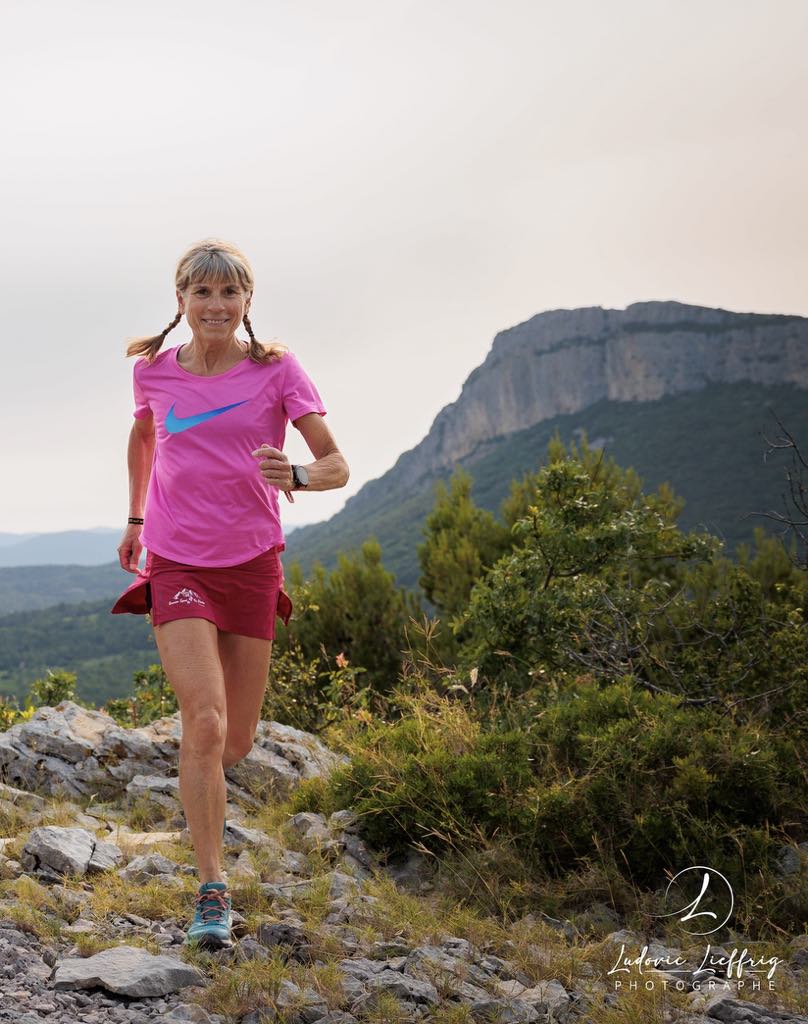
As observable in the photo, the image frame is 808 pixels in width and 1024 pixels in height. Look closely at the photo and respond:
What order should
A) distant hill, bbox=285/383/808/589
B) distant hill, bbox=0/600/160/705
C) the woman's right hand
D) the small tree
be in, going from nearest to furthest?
the woman's right hand
the small tree
distant hill, bbox=0/600/160/705
distant hill, bbox=285/383/808/589

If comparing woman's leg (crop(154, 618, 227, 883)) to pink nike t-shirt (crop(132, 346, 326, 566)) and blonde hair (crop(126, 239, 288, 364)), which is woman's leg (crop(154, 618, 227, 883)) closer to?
pink nike t-shirt (crop(132, 346, 326, 566))

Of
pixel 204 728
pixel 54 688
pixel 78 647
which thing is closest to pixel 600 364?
pixel 78 647

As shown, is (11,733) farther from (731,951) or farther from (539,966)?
(731,951)

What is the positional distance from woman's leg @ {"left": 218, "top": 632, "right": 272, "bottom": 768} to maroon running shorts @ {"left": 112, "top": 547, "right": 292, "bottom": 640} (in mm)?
49

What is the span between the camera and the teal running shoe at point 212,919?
3.05 m

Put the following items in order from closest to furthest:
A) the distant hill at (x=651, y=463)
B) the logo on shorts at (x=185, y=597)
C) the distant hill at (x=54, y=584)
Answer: the logo on shorts at (x=185, y=597) < the distant hill at (x=651, y=463) < the distant hill at (x=54, y=584)

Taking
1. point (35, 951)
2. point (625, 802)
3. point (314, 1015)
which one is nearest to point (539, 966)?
point (314, 1015)

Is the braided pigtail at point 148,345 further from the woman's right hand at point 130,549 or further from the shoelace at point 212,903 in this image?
the shoelace at point 212,903

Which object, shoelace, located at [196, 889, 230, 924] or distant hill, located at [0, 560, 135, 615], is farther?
distant hill, located at [0, 560, 135, 615]

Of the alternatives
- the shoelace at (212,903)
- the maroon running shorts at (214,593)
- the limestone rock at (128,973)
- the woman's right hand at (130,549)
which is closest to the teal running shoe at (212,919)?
the shoelace at (212,903)

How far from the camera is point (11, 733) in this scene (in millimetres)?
5777

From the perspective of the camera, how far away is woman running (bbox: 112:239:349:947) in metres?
3.21

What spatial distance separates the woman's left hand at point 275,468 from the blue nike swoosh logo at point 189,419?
326 millimetres

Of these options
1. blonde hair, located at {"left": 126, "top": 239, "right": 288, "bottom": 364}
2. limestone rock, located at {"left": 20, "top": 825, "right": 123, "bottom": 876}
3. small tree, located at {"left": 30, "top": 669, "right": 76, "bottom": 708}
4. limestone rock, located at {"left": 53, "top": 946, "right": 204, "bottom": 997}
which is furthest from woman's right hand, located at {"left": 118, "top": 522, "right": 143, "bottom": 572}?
small tree, located at {"left": 30, "top": 669, "right": 76, "bottom": 708}
